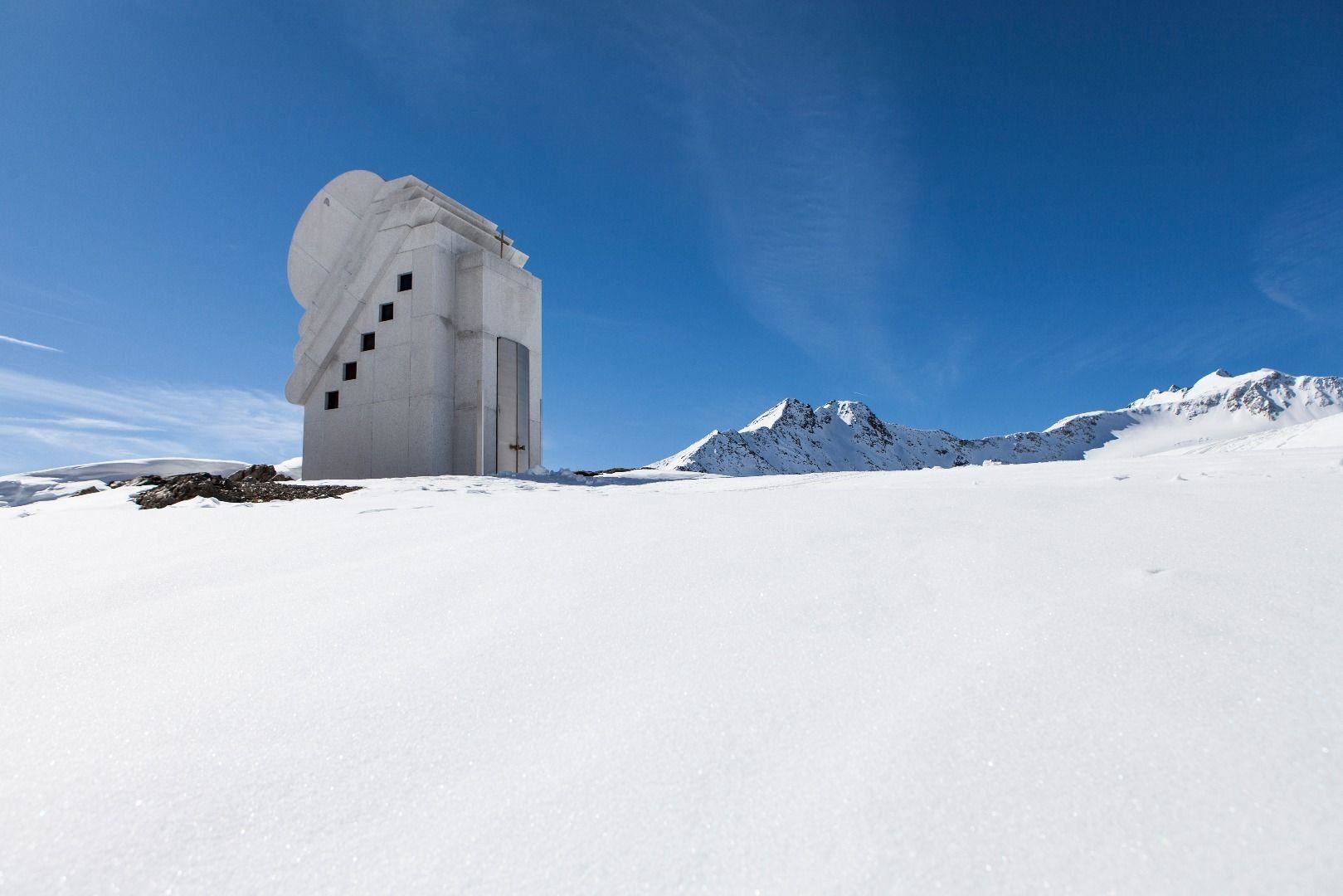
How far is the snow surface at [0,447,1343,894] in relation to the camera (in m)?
0.92

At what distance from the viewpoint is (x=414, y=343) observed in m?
11.4

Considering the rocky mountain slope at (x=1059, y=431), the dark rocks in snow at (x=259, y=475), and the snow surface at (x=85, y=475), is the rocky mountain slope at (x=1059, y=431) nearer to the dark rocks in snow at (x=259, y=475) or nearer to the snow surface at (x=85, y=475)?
the snow surface at (x=85, y=475)

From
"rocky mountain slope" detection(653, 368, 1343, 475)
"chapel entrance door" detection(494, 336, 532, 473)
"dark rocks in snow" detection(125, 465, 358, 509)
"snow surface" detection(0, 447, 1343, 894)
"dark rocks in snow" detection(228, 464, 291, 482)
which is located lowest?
"snow surface" detection(0, 447, 1343, 894)

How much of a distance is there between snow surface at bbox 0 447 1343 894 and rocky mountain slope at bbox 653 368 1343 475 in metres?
125

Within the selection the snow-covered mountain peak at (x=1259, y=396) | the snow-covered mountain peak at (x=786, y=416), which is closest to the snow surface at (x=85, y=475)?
the snow-covered mountain peak at (x=786, y=416)

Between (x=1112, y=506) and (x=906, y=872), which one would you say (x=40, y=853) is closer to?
(x=906, y=872)

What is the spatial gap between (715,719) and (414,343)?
36.9 feet

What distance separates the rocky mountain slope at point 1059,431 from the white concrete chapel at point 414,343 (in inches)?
4530

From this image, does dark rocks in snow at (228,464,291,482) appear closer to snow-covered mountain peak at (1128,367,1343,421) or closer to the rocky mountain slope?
the rocky mountain slope

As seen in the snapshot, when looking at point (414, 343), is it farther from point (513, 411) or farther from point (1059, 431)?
point (1059, 431)

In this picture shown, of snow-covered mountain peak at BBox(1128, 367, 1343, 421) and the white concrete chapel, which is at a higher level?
snow-covered mountain peak at BBox(1128, 367, 1343, 421)

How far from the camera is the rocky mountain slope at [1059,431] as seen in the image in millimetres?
144750

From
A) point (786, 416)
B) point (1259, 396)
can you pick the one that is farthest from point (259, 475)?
point (1259, 396)

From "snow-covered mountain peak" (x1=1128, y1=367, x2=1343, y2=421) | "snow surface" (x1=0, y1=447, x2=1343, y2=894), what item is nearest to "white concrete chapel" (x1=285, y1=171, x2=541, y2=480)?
"snow surface" (x1=0, y1=447, x2=1343, y2=894)
